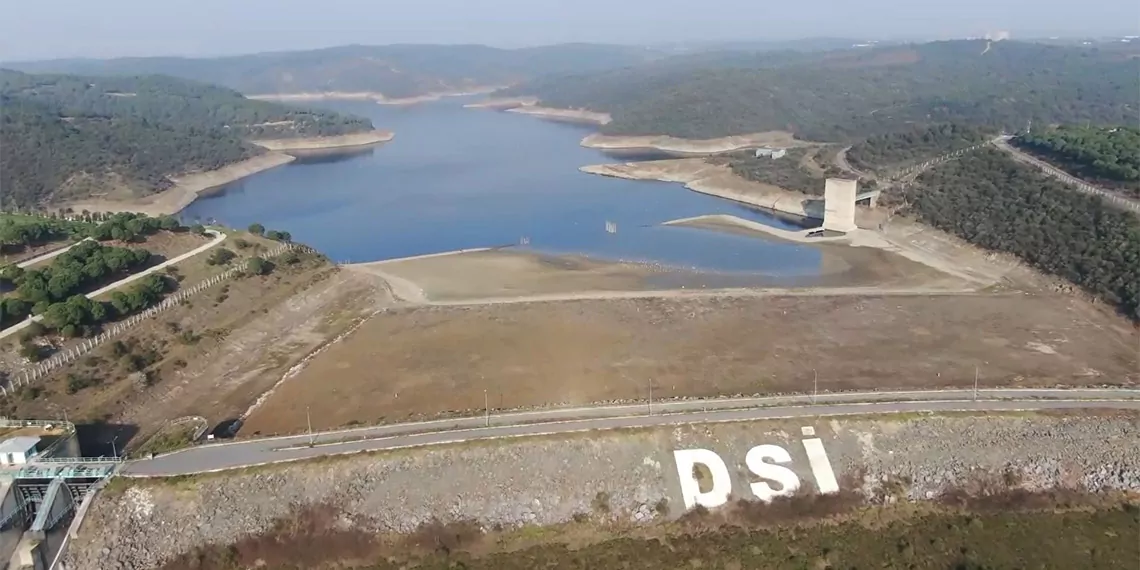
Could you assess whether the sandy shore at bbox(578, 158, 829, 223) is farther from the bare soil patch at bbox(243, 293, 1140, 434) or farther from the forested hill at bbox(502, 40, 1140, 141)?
the bare soil patch at bbox(243, 293, 1140, 434)

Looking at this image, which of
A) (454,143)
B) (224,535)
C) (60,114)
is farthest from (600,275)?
(60,114)

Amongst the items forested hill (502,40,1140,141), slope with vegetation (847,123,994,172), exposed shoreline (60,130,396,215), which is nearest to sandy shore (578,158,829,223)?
slope with vegetation (847,123,994,172)

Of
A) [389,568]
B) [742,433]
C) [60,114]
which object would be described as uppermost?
[60,114]

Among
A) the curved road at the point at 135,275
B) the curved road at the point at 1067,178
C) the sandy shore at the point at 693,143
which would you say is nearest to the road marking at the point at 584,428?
the curved road at the point at 135,275

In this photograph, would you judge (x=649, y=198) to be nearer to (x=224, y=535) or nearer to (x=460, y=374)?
(x=460, y=374)

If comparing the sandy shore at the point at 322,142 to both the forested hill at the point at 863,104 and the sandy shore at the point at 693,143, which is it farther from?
the forested hill at the point at 863,104
